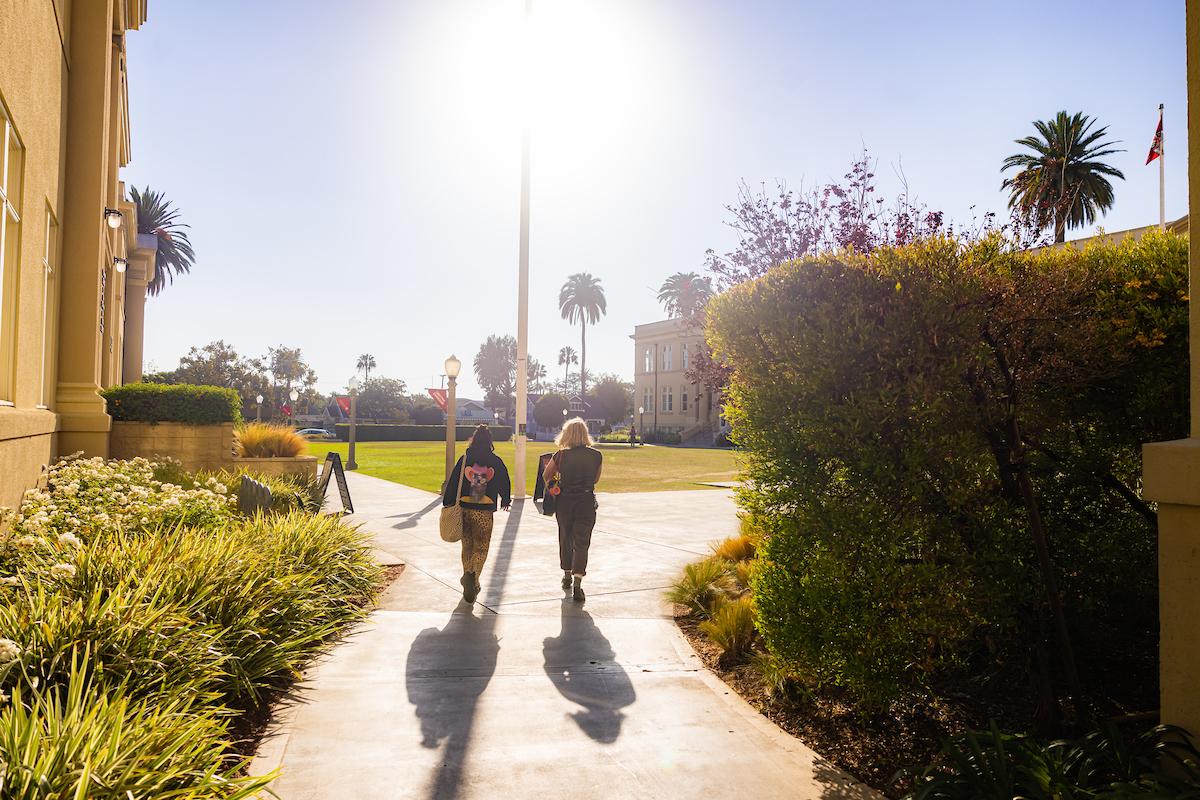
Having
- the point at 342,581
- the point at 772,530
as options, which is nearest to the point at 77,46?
the point at 342,581

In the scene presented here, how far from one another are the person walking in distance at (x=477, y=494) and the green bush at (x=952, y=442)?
376 cm

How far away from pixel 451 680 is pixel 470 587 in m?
2.32

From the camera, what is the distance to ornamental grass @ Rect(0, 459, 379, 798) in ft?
10.1

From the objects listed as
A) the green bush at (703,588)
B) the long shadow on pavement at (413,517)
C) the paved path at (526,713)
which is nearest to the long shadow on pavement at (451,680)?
the paved path at (526,713)

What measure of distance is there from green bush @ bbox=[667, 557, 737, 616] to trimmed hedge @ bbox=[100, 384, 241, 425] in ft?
33.8

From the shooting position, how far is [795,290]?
462 centimetres

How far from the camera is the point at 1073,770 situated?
3494 millimetres

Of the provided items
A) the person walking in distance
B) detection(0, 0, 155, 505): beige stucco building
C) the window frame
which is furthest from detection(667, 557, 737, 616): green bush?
the window frame

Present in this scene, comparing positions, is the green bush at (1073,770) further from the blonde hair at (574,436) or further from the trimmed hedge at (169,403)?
the trimmed hedge at (169,403)

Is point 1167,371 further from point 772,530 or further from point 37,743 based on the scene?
point 37,743

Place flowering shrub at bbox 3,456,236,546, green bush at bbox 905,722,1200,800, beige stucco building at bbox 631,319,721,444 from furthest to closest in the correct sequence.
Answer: beige stucco building at bbox 631,319,721,444, flowering shrub at bbox 3,456,236,546, green bush at bbox 905,722,1200,800

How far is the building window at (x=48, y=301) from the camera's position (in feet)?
32.9

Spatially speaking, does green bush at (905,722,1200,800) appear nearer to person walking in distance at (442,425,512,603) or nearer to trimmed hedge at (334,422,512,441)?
person walking in distance at (442,425,512,603)

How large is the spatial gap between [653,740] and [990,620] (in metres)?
2.00
